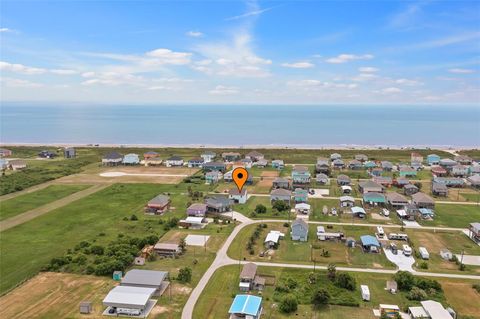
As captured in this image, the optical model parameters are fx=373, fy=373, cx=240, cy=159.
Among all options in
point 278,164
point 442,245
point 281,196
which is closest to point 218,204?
point 281,196

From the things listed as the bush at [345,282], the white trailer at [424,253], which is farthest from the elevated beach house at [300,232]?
the white trailer at [424,253]

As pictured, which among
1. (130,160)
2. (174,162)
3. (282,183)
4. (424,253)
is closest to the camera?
(424,253)

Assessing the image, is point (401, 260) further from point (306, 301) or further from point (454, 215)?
point (454, 215)

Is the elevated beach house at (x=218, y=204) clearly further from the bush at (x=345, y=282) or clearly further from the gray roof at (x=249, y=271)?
the bush at (x=345, y=282)

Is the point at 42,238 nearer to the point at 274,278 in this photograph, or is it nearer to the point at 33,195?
the point at 33,195

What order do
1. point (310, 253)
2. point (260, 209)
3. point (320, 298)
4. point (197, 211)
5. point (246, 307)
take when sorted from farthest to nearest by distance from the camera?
point (260, 209) < point (197, 211) < point (310, 253) < point (320, 298) < point (246, 307)

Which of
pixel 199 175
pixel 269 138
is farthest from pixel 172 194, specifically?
pixel 269 138
